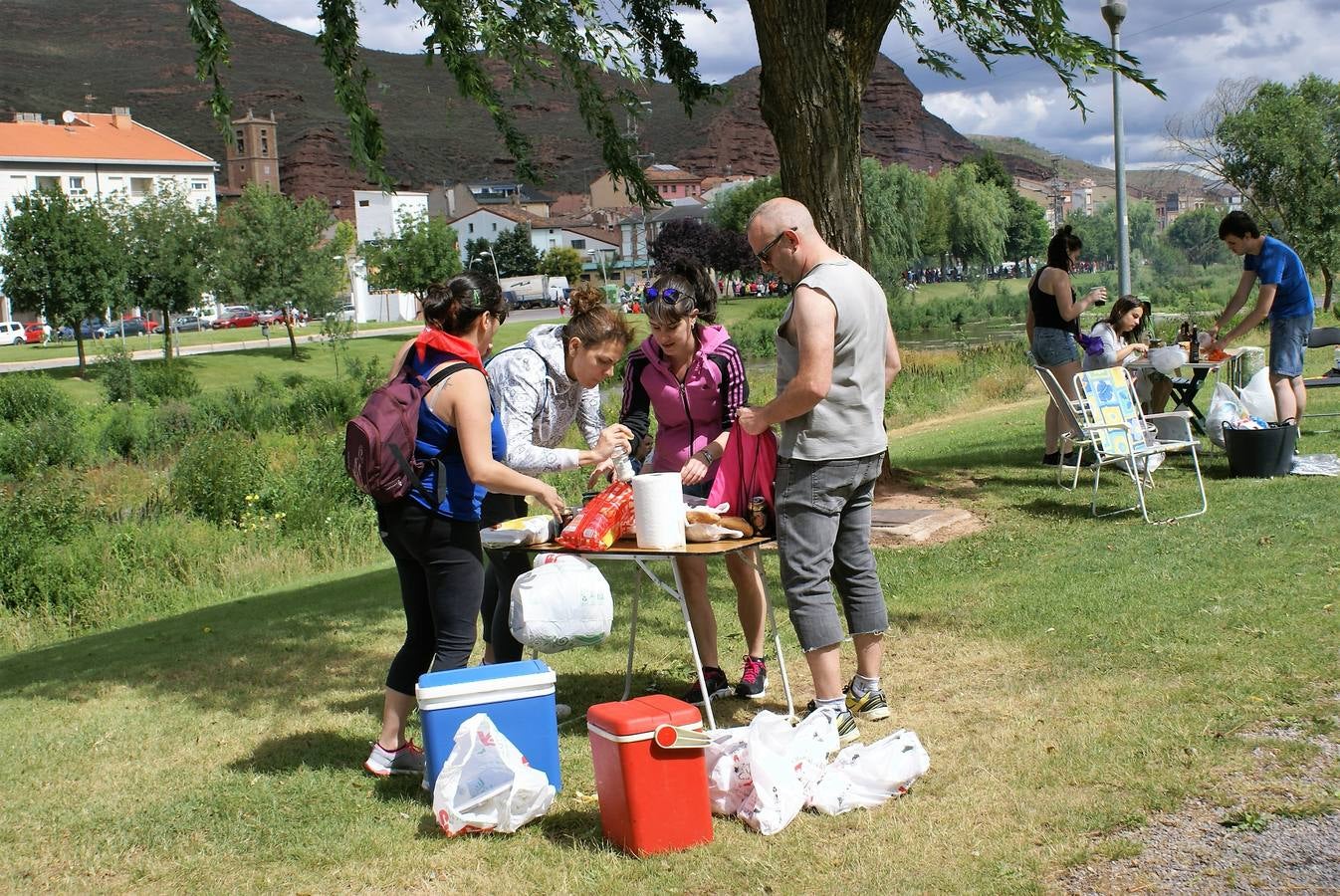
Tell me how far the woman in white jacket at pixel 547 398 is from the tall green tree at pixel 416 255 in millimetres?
75156

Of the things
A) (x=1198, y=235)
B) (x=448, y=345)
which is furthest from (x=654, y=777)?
(x=1198, y=235)

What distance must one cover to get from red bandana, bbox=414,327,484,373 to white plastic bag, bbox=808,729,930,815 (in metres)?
1.84

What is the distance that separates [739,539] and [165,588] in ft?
32.1

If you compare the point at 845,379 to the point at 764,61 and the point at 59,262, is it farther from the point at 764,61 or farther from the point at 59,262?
the point at 59,262

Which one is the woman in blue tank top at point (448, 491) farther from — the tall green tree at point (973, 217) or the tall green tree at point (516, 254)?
the tall green tree at point (516, 254)

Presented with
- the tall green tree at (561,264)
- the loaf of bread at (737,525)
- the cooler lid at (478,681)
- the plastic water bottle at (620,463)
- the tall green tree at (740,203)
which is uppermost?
the tall green tree at (740,203)

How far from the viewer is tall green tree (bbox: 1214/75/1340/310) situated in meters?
32.7

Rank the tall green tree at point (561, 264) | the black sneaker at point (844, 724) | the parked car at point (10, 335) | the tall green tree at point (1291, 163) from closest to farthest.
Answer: the black sneaker at point (844, 724) < the tall green tree at point (1291, 163) < the parked car at point (10, 335) < the tall green tree at point (561, 264)

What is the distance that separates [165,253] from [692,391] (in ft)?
166

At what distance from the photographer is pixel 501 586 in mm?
5117

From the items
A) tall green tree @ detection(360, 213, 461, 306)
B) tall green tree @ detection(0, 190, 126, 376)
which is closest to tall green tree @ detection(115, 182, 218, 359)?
tall green tree @ detection(0, 190, 126, 376)

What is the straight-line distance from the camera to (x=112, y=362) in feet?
125

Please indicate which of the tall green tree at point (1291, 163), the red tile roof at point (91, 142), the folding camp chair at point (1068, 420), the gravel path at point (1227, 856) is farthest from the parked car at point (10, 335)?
the gravel path at point (1227, 856)

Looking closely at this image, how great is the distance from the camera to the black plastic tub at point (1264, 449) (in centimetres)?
918
